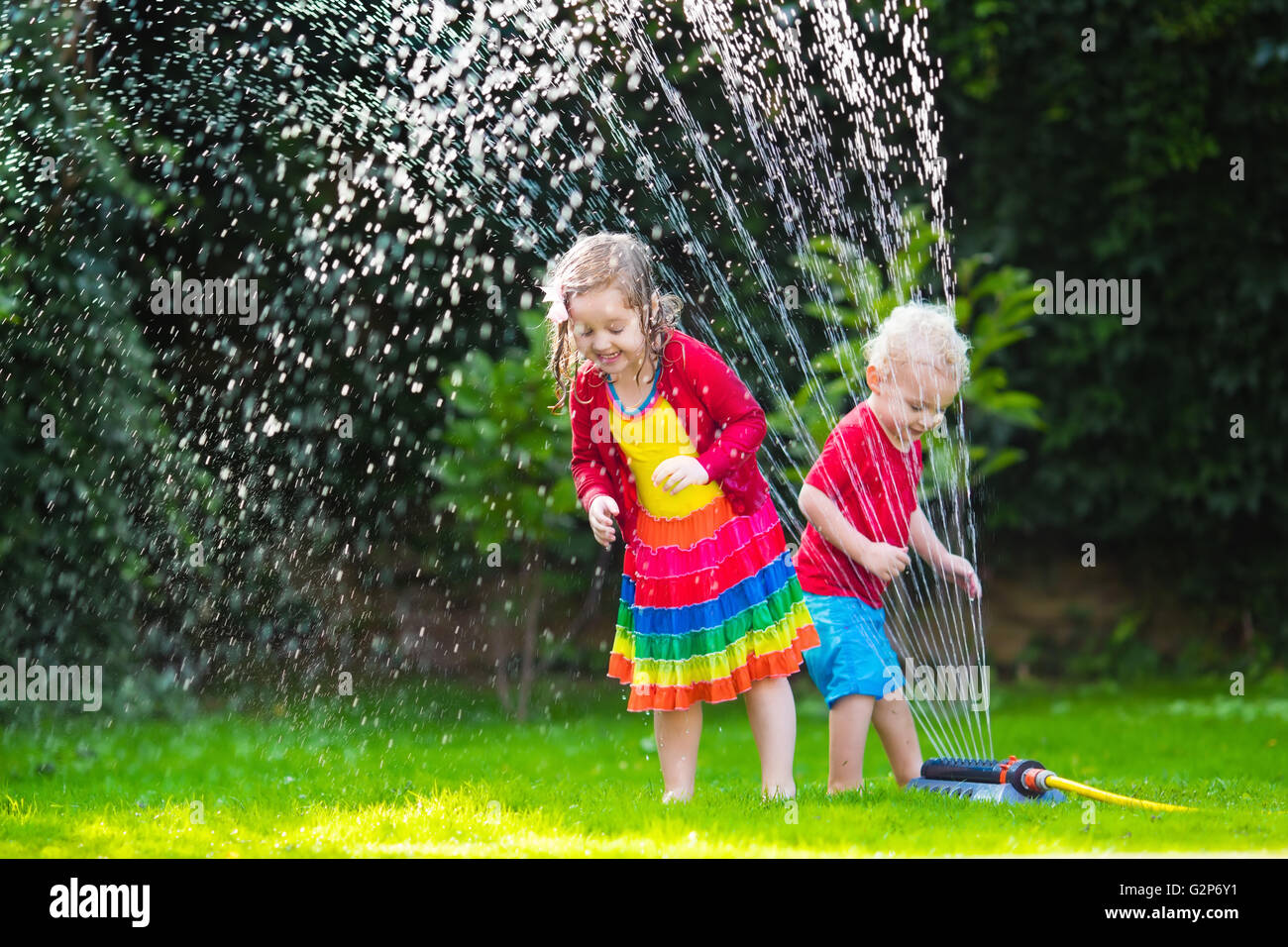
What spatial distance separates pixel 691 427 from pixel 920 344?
2.79ft

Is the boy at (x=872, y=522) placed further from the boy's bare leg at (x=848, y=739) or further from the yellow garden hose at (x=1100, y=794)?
the yellow garden hose at (x=1100, y=794)

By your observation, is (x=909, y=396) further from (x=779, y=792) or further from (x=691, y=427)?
(x=779, y=792)

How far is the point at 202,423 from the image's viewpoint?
7039 mm

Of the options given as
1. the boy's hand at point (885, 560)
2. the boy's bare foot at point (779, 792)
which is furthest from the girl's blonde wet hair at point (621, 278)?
the boy's bare foot at point (779, 792)

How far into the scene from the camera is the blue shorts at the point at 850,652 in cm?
417

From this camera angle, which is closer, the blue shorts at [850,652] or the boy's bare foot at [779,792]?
the boy's bare foot at [779,792]

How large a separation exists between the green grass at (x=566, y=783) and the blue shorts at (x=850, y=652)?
34 cm

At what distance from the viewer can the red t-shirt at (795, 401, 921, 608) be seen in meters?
4.25

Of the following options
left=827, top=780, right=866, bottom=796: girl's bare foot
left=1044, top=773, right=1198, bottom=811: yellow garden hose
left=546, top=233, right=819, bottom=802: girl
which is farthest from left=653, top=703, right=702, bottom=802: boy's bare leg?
left=1044, top=773, right=1198, bottom=811: yellow garden hose

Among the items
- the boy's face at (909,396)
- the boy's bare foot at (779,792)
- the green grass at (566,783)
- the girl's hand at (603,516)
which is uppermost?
the boy's face at (909,396)

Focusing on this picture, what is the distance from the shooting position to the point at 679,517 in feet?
12.9

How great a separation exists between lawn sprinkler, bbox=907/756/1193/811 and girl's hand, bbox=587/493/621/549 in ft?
4.36

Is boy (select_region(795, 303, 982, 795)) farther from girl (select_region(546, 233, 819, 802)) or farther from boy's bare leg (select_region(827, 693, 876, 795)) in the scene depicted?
girl (select_region(546, 233, 819, 802))
